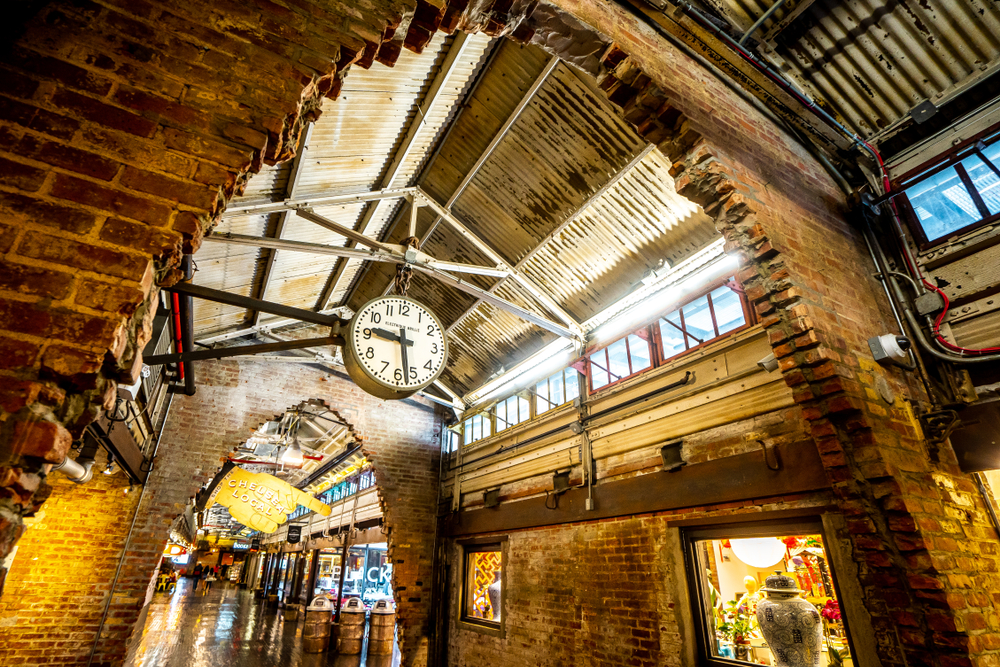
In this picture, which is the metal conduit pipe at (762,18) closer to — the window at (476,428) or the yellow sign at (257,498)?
the window at (476,428)

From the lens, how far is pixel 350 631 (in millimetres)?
10367

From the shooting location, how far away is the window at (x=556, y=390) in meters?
7.68

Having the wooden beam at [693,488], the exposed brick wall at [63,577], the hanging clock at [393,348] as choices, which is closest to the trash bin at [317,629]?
the exposed brick wall at [63,577]

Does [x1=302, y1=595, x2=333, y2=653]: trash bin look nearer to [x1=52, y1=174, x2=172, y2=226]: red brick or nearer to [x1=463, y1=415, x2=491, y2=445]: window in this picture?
[x1=463, y1=415, x2=491, y2=445]: window

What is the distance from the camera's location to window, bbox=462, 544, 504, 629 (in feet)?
26.6

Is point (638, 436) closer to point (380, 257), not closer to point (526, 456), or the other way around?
point (526, 456)

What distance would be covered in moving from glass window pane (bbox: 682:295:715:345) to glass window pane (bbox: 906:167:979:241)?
2.11 metres

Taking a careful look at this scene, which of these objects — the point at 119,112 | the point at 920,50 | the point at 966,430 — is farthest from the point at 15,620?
the point at 920,50

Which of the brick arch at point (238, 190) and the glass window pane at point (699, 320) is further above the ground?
the glass window pane at point (699, 320)

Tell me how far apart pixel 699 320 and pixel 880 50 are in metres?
3.02

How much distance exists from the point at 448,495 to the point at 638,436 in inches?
213

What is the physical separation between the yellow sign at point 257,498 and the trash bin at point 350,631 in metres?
2.53

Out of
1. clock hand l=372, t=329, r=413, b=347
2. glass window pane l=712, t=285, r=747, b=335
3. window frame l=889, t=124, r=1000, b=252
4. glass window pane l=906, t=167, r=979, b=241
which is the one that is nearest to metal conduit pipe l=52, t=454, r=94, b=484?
clock hand l=372, t=329, r=413, b=347

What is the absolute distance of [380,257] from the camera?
627 centimetres
